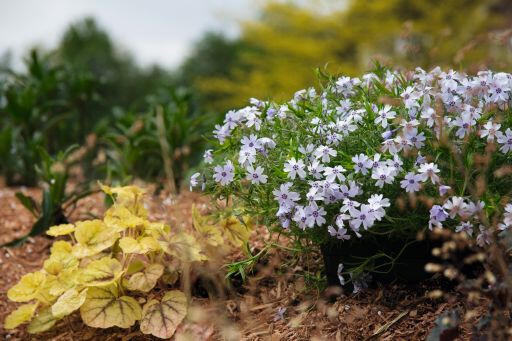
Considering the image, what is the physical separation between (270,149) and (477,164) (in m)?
0.78

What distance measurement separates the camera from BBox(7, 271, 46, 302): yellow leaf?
284 cm

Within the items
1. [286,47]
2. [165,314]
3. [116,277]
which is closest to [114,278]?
[116,277]

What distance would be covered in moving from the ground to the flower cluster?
0.98 ft

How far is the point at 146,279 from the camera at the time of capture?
269 centimetres

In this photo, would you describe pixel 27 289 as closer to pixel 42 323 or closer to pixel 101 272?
pixel 42 323

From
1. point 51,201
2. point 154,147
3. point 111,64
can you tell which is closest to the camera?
point 51,201

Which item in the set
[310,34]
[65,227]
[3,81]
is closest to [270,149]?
[65,227]

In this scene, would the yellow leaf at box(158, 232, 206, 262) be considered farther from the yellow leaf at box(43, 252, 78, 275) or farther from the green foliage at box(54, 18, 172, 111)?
the green foliage at box(54, 18, 172, 111)

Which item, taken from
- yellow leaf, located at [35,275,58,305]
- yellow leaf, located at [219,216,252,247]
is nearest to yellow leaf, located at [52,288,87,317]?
yellow leaf, located at [35,275,58,305]

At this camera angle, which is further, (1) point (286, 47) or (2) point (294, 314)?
(1) point (286, 47)

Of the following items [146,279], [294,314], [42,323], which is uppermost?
[146,279]

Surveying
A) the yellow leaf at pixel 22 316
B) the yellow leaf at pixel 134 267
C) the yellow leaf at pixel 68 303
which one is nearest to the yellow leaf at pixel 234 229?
the yellow leaf at pixel 134 267

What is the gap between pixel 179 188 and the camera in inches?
173

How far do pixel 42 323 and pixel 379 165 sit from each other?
166 cm
